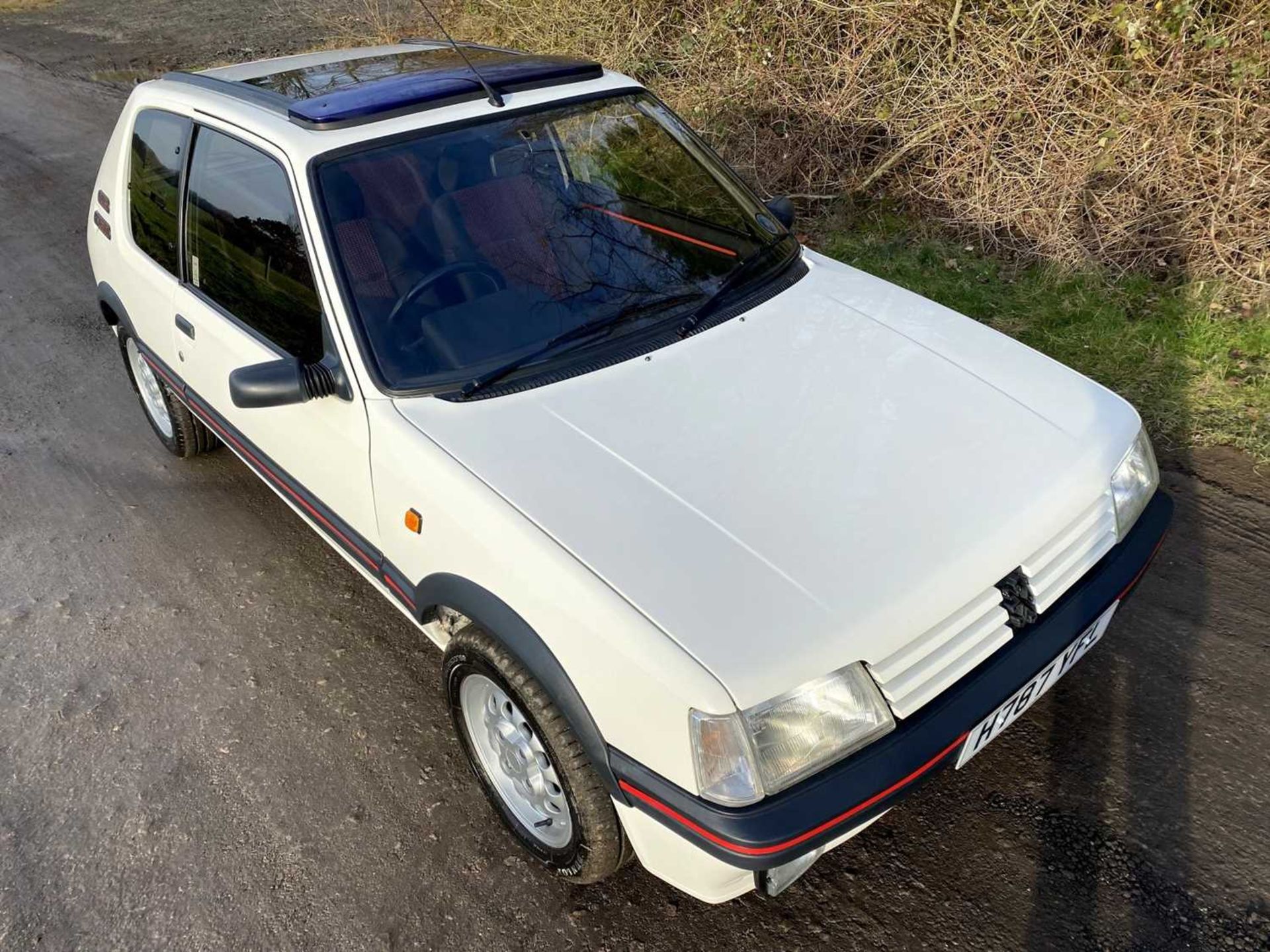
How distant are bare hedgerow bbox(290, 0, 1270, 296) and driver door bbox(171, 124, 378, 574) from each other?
4.47 meters

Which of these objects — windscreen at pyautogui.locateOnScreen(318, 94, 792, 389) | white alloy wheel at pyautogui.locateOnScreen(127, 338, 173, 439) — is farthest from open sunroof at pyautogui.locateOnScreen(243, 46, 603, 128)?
white alloy wheel at pyautogui.locateOnScreen(127, 338, 173, 439)

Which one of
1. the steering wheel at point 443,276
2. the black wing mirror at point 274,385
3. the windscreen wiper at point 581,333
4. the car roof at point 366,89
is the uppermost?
the car roof at point 366,89

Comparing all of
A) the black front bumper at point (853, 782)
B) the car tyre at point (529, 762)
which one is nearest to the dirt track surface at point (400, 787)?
the car tyre at point (529, 762)

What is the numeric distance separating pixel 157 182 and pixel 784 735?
3.20 metres

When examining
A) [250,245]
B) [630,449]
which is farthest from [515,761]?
[250,245]

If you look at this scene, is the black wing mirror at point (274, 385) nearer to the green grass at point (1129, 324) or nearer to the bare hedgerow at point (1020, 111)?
the green grass at point (1129, 324)

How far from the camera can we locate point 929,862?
7.91ft

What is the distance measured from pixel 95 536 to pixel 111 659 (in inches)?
33.3

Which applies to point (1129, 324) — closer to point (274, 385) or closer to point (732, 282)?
point (732, 282)

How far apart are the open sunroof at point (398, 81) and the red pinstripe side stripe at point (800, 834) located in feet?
6.94

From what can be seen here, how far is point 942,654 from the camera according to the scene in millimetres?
2004

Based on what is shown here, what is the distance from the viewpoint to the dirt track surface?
2.31 m

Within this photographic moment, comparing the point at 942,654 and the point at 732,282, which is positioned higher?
the point at 732,282

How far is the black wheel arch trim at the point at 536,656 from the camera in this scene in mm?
2002
